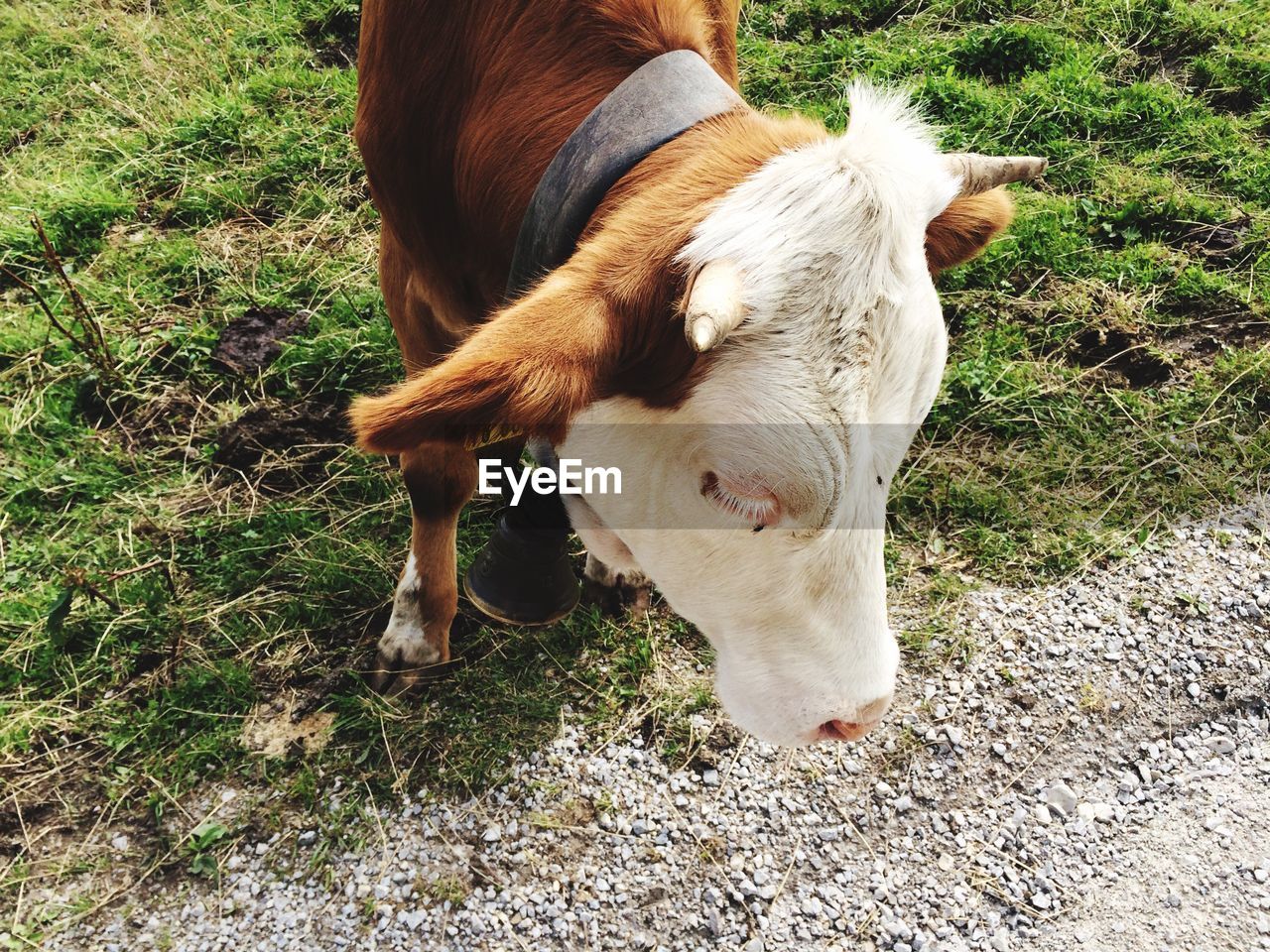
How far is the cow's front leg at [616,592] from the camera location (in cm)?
351

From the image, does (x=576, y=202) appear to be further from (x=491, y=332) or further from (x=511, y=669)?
(x=511, y=669)

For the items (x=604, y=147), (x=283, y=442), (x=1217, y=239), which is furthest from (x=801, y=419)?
(x=1217, y=239)

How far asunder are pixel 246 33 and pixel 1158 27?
546 cm

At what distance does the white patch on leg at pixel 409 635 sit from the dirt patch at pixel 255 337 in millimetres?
1452

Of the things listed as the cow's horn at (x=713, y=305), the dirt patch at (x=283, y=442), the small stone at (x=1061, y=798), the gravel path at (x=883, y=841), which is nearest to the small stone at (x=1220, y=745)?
the gravel path at (x=883, y=841)

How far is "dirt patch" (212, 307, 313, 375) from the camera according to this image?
4.05 m

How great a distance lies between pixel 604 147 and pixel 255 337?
107 inches

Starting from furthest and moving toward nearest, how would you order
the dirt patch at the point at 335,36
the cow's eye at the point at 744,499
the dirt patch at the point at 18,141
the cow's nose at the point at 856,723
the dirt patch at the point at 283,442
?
the dirt patch at the point at 335,36 → the dirt patch at the point at 18,141 → the dirt patch at the point at 283,442 → the cow's nose at the point at 856,723 → the cow's eye at the point at 744,499

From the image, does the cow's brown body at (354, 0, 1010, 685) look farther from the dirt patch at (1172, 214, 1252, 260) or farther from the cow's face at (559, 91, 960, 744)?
the dirt patch at (1172, 214, 1252, 260)

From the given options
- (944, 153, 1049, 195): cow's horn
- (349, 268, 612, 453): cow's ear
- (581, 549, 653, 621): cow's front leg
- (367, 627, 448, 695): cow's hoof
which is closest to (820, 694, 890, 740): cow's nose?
(349, 268, 612, 453): cow's ear

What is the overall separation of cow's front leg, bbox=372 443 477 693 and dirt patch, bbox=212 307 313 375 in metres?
1.38

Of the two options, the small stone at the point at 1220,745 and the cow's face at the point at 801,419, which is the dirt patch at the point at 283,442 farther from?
the small stone at the point at 1220,745

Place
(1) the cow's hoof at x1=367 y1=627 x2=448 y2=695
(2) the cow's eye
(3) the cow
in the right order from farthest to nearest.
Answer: (1) the cow's hoof at x1=367 y1=627 x2=448 y2=695, (2) the cow's eye, (3) the cow

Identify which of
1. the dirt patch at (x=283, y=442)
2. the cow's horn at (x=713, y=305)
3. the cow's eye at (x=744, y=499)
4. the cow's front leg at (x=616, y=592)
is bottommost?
the cow's front leg at (x=616, y=592)
